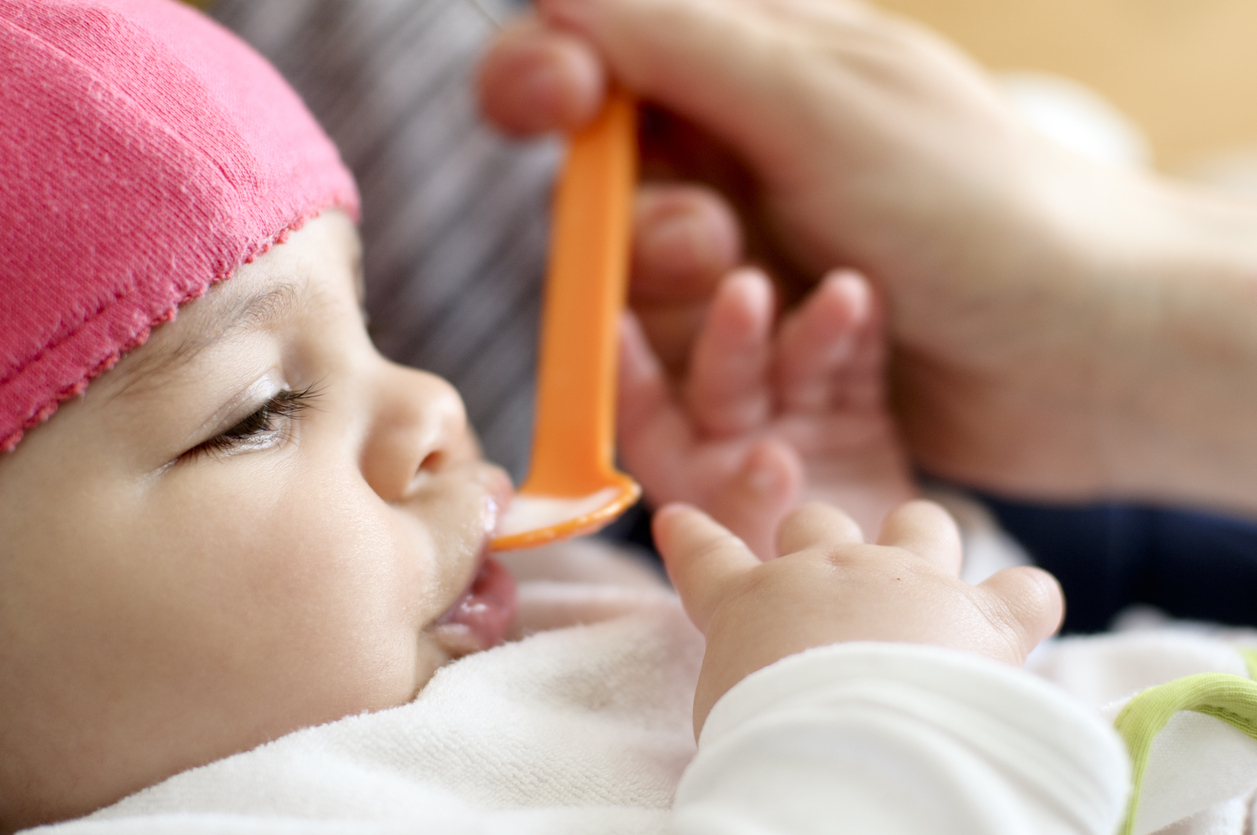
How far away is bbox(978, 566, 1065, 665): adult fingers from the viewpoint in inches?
18.6

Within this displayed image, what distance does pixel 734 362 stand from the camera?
0.87 m

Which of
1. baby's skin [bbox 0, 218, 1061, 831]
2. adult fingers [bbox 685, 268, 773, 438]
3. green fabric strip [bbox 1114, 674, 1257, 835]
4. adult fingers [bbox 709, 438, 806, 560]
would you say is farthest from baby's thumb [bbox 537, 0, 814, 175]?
green fabric strip [bbox 1114, 674, 1257, 835]

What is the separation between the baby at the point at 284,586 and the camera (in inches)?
15.6

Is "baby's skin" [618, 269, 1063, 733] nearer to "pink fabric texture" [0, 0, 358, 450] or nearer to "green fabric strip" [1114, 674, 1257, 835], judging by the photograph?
"green fabric strip" [1114, 674, 1257, 835]

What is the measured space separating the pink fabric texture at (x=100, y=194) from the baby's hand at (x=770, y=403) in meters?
0.44

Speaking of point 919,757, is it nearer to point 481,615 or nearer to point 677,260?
→ point 481,615

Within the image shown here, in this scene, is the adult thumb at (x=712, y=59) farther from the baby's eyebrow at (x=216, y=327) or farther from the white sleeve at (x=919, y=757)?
the white sleeve at (x=919, y=757)

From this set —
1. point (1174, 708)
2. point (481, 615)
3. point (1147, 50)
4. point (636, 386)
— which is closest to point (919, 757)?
point (1174, 708)

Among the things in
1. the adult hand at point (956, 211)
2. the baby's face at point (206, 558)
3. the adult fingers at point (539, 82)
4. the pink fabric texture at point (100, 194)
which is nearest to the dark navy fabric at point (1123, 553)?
the adult hand at point (956, 211)

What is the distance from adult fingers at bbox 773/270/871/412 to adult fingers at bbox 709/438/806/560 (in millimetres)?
151

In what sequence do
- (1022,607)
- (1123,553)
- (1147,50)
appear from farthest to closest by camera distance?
(1147,50), (1123,553), (1022,607)

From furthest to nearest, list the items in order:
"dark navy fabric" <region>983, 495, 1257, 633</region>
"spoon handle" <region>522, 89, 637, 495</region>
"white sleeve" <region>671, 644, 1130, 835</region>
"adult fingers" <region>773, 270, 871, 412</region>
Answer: "dark navy fabric" <region>983, 495, 1257, 633</region> < "adult fingers" <region>773, 270, 871, 412</region> < "spoon handle" <region>522, 89, 637, 495</region> < "white sleeve" <region>671, 644, 1130, 835</region>

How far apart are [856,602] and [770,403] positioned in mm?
498

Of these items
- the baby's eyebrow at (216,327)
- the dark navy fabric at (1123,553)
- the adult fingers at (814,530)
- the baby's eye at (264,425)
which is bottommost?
the dark navy fabric at (1123,553)
